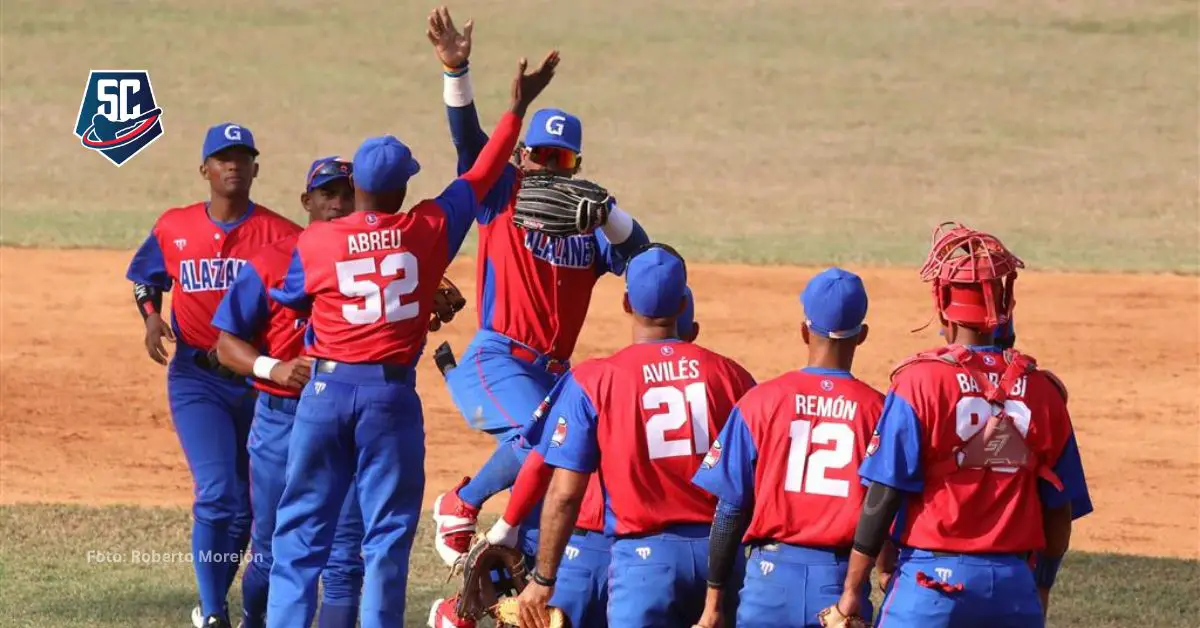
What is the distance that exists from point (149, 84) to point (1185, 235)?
16624mm

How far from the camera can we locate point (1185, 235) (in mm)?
25328

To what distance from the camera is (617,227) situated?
30.8 feet

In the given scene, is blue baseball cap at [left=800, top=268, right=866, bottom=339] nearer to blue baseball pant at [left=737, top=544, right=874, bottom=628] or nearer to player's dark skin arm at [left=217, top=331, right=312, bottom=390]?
blue baseball pant at [left=737, top=544, right=874, bottom=628]

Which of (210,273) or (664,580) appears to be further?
(210,273)

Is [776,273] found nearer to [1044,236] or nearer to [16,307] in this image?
[1044,236]

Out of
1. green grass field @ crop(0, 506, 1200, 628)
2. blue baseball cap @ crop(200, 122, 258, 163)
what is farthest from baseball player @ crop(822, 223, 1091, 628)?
blue baseball cap @ crop(200, 122, 258, 163)

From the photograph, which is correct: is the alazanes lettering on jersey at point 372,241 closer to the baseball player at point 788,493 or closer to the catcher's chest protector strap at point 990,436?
the baseball player at point 788,493

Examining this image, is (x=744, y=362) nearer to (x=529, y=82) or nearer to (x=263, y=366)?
(x=529, y=82)

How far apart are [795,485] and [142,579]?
225 inches

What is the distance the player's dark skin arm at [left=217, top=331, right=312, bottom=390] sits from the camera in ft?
30.1

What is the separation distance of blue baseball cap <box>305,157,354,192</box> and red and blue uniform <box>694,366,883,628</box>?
3584 mm

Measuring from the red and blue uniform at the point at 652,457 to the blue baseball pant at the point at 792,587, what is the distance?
39 centimetres

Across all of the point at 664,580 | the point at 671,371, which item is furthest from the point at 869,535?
the point at 671,371

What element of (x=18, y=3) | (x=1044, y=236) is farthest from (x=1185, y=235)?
(x=18, y=3)
